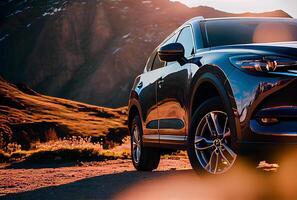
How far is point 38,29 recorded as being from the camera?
177375 millimetres

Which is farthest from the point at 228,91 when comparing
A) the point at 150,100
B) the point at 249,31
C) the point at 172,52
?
the point at 150,100

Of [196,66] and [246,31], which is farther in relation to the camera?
[246,31]

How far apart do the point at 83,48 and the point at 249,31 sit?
16635 centimetres

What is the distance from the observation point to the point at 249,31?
709cm

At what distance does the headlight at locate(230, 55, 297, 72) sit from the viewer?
17.0 feet

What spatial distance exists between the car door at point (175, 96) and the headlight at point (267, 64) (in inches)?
52.8

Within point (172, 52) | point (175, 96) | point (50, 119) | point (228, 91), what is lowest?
point (228, 91)

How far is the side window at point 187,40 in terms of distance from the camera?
23.6 feet

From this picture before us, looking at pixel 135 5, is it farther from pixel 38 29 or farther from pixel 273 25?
pixel 273 25

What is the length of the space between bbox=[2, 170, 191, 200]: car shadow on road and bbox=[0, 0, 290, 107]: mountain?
145900mm

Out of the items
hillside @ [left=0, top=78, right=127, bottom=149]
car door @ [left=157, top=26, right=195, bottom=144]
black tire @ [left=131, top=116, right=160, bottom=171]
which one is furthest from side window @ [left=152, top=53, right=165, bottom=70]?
hillside @ [left=0, top=78, right=127, bottom=149]

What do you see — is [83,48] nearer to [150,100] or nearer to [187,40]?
[150,100]

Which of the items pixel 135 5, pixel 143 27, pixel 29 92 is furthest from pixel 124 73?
pixel 29 92

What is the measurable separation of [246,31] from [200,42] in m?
0.60
